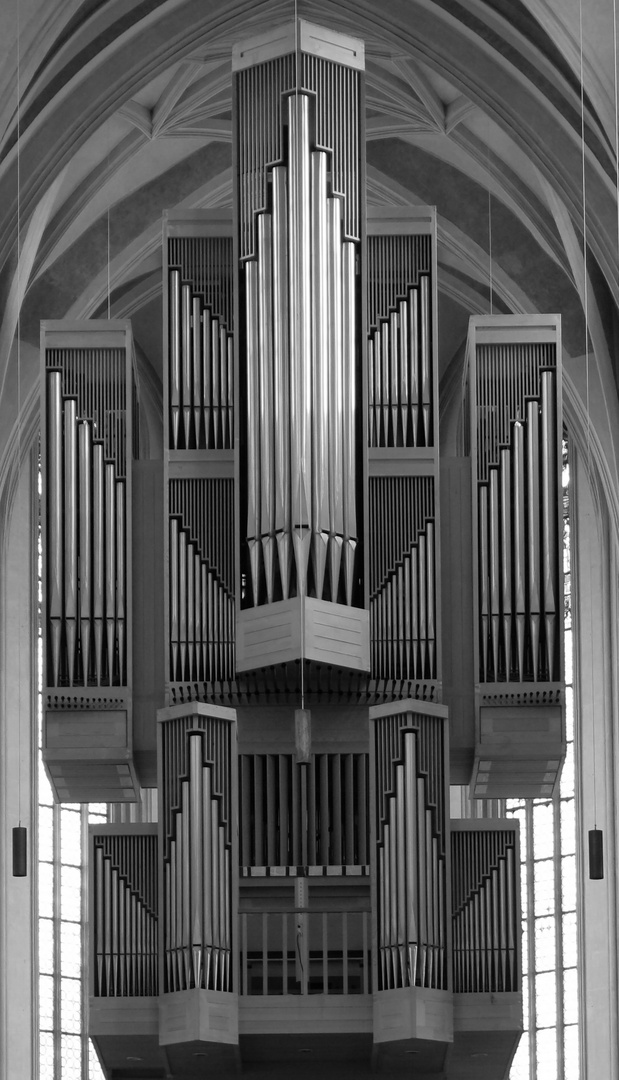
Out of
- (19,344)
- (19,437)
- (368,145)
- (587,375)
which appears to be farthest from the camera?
(368,145)

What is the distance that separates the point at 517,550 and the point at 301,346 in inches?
87.1

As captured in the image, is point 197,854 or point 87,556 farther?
point 87,556

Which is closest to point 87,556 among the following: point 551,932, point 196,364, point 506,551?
point 196,364

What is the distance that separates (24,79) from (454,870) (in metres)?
9.14

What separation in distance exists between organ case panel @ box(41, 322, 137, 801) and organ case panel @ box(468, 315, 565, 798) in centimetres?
262

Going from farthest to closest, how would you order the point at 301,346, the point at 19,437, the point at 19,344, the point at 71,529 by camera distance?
the point at 19,344 < the point at 19,437 < the point at 71,529 < the point at 301,346

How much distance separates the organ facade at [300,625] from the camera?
17109 millimetres

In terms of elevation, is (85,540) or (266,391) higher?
(266,391)

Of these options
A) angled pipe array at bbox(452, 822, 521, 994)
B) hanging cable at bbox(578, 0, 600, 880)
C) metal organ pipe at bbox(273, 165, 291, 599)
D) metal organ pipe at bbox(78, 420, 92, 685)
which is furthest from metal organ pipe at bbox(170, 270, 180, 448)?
hanging cable at bbox(578, 0, 600, 880)

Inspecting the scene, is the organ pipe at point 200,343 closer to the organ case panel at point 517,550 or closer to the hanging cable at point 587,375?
the organ case panel at point 517,550

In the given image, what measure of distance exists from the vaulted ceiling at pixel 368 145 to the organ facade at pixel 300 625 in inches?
176

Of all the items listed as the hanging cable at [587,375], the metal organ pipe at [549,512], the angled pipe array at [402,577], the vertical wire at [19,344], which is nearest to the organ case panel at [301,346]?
the angled pipe array at [402,577]

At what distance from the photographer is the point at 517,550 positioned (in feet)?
61.9

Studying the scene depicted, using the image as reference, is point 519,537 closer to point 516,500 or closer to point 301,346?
point 516,500
